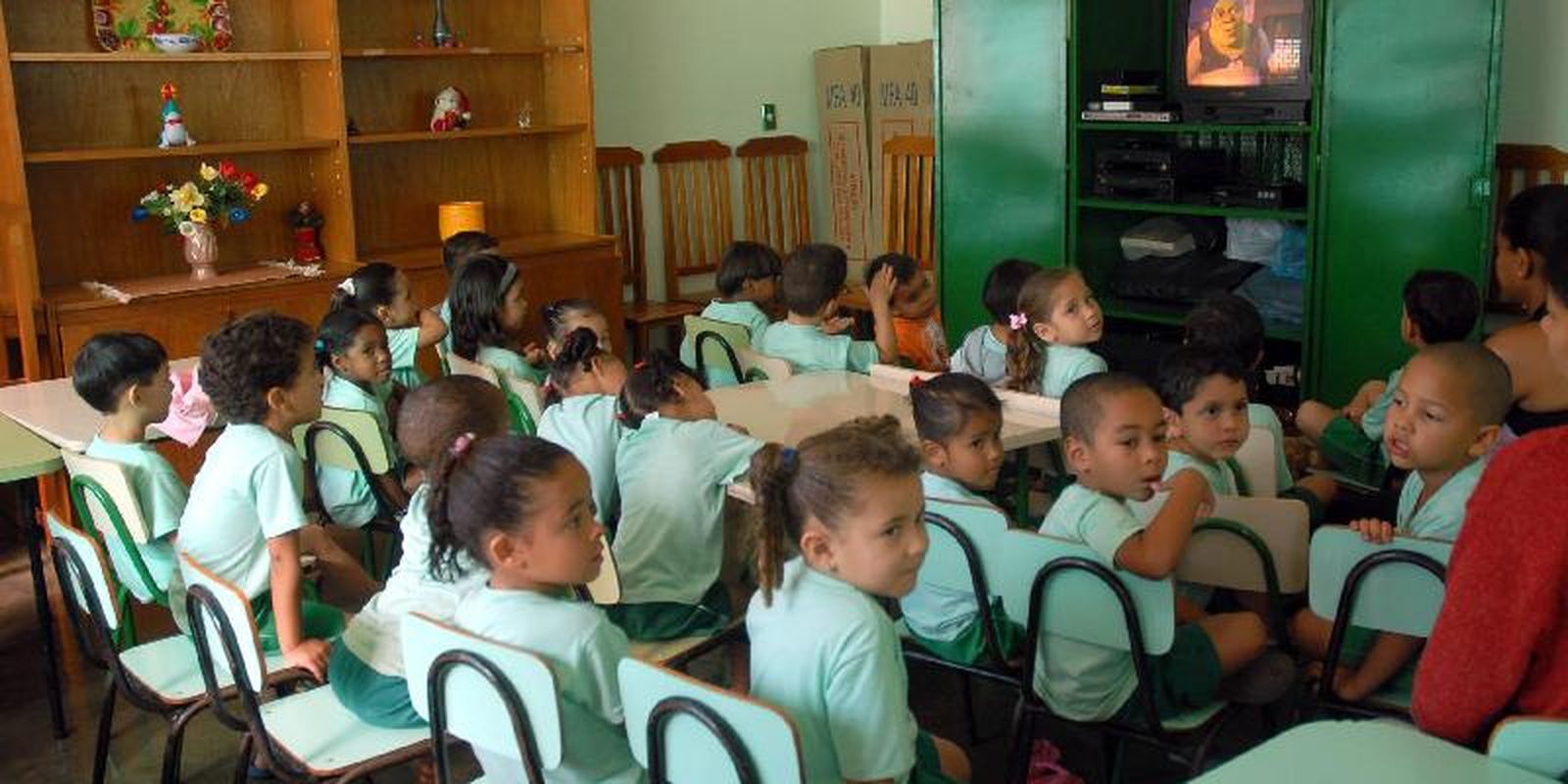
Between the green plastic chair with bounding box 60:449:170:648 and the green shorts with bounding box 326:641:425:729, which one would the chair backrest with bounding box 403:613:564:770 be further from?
the green plastic chair with bounding box 60:449:170:648

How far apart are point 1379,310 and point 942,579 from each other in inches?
119

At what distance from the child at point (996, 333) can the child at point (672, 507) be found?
4.28 ft

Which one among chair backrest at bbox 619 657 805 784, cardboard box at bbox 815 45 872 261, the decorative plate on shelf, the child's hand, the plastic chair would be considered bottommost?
the plastic chair

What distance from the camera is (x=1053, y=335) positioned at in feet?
12.9

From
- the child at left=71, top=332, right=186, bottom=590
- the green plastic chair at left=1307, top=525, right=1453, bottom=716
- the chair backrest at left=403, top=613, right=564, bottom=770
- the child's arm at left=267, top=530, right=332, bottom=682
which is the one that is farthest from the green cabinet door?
the chair backrest at left=403, top=613, right=564, bottom=770

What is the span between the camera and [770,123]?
287 inches

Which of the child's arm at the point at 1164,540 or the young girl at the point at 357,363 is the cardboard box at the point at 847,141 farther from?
the child's arm at the point at 1164,540

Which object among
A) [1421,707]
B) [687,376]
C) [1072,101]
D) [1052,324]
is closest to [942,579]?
[687,376]

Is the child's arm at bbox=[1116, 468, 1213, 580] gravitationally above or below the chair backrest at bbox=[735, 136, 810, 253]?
below

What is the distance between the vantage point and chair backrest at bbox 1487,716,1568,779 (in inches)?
A: 60.4

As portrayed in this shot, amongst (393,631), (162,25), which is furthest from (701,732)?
(162,25)

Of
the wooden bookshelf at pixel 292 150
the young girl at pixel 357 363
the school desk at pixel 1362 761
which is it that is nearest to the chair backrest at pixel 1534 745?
the school desk at pixel 1362 761

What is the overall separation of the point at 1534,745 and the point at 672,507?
169 centimetres

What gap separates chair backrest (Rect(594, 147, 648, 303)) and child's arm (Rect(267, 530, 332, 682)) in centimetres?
417
